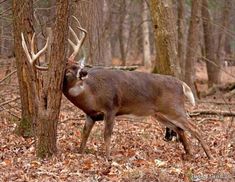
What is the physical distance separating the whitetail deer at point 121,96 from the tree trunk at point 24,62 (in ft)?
2.98

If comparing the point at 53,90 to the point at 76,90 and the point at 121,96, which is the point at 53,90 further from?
the point at 121,96

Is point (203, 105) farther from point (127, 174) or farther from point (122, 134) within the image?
point (127, 174)

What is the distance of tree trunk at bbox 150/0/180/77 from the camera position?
11.5 meters

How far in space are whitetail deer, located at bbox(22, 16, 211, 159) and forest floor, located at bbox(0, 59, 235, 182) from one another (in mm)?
353

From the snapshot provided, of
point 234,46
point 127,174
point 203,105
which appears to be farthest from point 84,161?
point 234,46

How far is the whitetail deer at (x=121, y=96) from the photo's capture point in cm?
889

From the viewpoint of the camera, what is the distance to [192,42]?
19.2 m

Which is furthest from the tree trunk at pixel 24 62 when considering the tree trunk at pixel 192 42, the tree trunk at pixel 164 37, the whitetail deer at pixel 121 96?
the tree trunk at pixel 192 42

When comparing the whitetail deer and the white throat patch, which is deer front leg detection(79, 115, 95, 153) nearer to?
the whitetail deer

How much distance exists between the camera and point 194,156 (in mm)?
9555

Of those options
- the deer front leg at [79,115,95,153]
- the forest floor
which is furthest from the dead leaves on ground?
the deer front leg at [79,115,95,153]

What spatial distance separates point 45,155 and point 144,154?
164 centimetres

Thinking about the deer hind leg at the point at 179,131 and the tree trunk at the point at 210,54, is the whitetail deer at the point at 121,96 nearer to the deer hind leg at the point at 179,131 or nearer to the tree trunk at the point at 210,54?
the deer hind leg at the point at 179,131

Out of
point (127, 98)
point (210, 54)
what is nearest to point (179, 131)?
point (127, 98)
